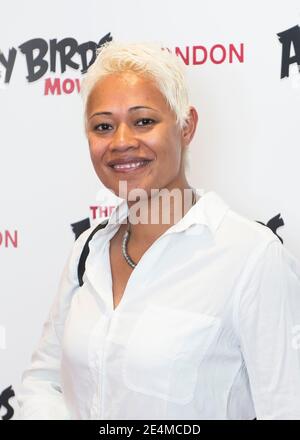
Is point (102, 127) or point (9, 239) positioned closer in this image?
point (102, 127)

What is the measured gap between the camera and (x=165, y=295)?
96 centimetres

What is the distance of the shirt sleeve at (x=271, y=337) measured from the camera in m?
0.90

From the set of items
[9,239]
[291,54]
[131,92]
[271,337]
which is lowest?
[271,337]

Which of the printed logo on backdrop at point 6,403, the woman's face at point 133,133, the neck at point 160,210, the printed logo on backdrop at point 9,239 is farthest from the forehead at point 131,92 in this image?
the printed logo on backdrop at point 6,403

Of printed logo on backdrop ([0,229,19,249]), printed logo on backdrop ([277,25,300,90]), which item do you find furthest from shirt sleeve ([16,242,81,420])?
printed logo on backdrop ([277,25,300,90])

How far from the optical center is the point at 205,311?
0.93m

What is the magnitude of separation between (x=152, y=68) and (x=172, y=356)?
468mm

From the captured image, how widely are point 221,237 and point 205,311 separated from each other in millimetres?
125

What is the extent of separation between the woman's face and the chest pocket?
0.24 meters

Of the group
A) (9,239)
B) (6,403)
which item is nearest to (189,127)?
(9,239)

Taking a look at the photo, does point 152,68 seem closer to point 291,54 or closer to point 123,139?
point 123,139

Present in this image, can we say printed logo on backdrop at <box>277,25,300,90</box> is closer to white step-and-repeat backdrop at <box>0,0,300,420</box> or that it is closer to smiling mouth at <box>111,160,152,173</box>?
white step-and-repeat backdrop at <box>0,0,300,420</box>

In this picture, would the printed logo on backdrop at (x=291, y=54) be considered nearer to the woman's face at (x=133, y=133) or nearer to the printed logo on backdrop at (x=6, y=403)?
the woman's face at (x=133, y=133)
